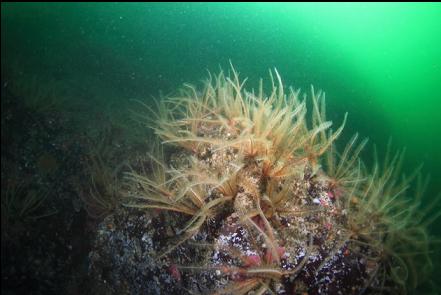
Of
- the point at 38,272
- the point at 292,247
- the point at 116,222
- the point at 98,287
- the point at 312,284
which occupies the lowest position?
the point at 38,272

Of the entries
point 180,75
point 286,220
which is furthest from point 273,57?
point 286,220

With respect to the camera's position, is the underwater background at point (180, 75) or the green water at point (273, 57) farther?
the green water at point (273, 57)

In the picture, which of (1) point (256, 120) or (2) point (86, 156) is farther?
(2) point (86, 156)

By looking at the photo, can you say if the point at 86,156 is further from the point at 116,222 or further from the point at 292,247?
the point at 292,247

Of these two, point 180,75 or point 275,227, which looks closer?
point 275,227

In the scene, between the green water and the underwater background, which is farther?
the green water

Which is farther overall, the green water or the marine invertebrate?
the green water

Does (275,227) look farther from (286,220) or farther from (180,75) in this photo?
(180,75)

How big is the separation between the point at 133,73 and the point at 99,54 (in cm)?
288

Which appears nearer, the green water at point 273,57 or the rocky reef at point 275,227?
the rocky reef at point 275,227

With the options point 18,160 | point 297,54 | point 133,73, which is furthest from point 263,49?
point 18,160

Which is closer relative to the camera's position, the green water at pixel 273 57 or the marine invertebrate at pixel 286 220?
the marine invertebrate at pixel 286 220

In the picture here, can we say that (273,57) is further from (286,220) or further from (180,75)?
(286,220)

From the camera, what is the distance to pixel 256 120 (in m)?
2.85
